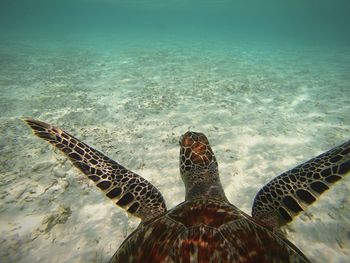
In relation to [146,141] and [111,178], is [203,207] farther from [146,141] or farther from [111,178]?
[146,141]

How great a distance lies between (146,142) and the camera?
15.9 feet

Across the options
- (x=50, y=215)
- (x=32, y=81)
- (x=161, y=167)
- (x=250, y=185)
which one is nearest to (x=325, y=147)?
(x=250, y=185)

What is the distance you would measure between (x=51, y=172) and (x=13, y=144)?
1669 millimetres

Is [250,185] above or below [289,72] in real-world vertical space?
above

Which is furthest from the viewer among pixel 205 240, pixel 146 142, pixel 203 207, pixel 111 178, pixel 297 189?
pixel 146 142

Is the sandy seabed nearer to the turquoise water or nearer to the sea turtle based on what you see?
the turquoise water

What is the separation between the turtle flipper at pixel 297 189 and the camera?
6.61ft

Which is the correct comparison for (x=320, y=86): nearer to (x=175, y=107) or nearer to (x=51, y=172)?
(x=175, y=107)

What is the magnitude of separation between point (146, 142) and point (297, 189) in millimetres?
3319

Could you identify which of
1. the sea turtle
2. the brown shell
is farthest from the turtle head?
the brown shell

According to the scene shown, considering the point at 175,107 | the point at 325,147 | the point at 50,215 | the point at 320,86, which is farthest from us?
the point at 320,86

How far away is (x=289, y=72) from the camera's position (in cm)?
Answer: 1290

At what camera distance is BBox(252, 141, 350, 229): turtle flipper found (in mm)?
2014

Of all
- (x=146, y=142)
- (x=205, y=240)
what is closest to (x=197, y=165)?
(x=205, y=240)
